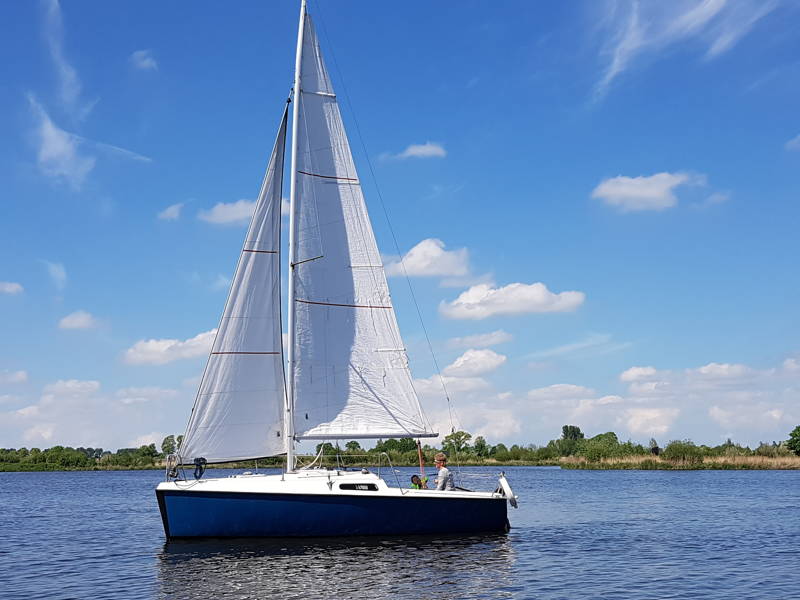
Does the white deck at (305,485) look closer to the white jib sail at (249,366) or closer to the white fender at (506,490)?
the white jib sail at (249,366)

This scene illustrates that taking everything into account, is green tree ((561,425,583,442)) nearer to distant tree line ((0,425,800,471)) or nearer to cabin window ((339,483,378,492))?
distant tree line ((0,425,800,471))

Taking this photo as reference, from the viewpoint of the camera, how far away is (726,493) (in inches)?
1645

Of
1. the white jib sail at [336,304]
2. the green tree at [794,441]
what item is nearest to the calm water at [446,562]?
the white jib sail at [336,304]

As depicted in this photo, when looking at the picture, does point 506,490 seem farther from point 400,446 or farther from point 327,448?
point 400,446

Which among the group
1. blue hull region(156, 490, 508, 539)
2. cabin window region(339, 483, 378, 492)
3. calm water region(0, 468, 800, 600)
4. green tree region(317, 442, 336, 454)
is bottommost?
calm water region(0, 468, 800, 600)

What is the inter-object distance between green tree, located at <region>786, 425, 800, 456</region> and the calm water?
43667 mm

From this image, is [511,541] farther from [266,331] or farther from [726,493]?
[726,493]

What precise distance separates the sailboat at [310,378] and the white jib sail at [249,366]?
0.03 meters

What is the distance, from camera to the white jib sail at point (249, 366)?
20859 mm

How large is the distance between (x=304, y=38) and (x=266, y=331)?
→ 837 cm

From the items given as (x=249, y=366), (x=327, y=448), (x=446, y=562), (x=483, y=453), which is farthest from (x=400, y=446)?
(x=446, y=562)

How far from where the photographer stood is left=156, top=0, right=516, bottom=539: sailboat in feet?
66.3

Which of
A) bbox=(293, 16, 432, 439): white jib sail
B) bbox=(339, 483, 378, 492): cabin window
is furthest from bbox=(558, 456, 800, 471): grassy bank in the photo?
bbox=(339, 483, 378, 492): cabin window

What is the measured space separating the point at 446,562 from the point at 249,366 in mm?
7450
